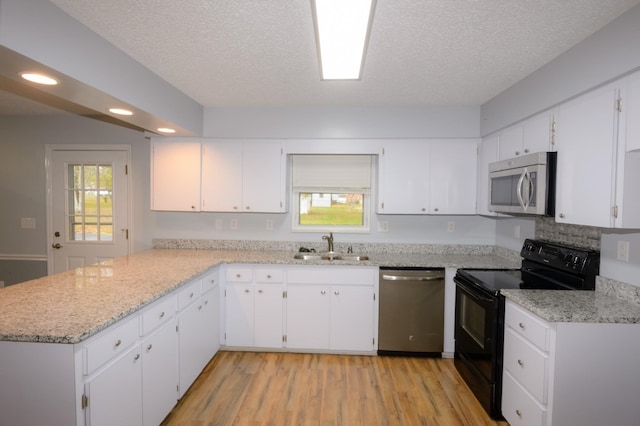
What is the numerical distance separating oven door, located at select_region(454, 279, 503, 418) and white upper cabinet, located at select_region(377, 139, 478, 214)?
873 millimetres

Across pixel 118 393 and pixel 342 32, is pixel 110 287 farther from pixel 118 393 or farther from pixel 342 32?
pixel 342 32

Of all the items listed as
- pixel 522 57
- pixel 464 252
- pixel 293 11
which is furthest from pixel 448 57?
pixel 464 252

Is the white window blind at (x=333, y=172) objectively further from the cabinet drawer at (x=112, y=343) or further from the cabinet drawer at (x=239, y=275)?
the cabinet drawer at (x=112, y=343)

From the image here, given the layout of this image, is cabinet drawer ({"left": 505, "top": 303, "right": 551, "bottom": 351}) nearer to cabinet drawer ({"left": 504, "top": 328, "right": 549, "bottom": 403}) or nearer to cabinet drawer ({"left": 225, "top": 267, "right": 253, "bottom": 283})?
cabinet drawer ({"left": 504, "top": 328, "right": 549, "bottom": 403})

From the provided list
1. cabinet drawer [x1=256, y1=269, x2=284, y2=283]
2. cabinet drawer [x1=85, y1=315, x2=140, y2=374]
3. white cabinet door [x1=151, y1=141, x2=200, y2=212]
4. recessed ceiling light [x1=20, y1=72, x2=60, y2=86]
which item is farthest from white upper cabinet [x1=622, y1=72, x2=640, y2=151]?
white cabinet door [x1=151, y1=141, x2=200, y2=212]

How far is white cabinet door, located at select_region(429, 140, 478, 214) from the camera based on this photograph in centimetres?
341

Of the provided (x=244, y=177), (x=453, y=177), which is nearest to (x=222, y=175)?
(x=244, y=177)

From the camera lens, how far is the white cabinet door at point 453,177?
3412 millimetres

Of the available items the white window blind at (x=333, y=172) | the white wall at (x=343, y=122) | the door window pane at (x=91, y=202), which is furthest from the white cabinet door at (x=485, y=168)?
the door window pane at (x=91, y=202)

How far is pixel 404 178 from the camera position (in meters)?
3.45

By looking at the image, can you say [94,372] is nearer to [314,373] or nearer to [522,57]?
[314,373]

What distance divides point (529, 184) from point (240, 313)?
8.76 feet

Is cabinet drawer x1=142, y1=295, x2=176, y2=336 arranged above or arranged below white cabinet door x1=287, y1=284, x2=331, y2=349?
above

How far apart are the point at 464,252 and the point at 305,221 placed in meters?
1.80
